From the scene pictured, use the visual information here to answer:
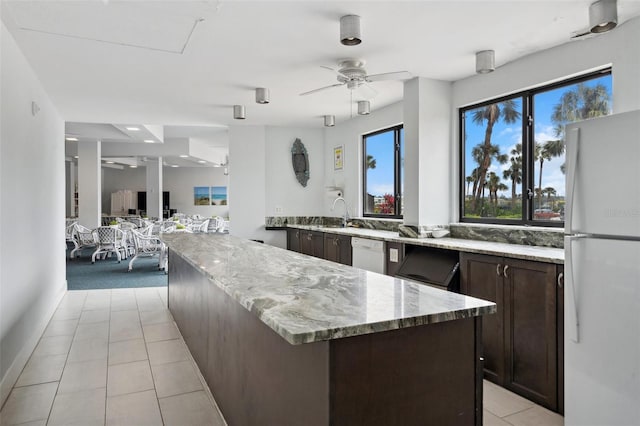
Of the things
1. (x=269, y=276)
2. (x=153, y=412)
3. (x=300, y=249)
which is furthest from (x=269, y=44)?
(x=300, y=249)

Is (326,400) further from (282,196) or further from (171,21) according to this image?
(282,196)

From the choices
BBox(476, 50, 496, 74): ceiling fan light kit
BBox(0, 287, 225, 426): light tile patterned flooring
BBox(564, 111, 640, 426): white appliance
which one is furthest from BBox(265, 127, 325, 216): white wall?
BBox(564, 111, 640, 426): white appliance

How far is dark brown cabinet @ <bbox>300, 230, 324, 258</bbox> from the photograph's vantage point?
5.36m

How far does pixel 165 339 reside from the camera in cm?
381

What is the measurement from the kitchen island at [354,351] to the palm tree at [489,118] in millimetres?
2433

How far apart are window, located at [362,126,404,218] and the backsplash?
1265 mm

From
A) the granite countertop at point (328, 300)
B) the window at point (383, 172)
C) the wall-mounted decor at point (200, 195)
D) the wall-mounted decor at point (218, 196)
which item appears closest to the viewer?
the granite countertop at point (328, 300)

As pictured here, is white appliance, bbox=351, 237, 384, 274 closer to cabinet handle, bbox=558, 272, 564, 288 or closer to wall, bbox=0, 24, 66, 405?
cabinet handle, bbox=558, 272, 564, 288

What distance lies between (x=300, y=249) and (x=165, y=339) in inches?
97.2

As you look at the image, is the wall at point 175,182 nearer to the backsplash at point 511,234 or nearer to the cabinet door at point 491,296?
the backsplash at point 511,234

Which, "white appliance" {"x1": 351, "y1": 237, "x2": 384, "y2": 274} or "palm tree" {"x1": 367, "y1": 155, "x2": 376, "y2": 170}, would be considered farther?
"palm tree" {"x1": 367, "y1": 155, "x2": 376, "y2": 170}

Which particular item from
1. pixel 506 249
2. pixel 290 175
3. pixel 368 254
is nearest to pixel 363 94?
pixel 368 254

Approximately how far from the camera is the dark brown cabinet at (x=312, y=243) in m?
5.36

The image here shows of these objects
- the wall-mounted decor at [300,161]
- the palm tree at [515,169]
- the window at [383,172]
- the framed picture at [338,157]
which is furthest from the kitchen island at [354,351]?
the wall-mounted decor at [300,161]
